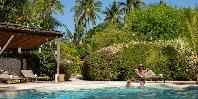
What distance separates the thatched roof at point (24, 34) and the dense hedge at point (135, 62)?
4.21 m

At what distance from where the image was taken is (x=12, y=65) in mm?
27047

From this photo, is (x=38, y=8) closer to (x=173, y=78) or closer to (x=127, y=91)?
(x=173, y=78)

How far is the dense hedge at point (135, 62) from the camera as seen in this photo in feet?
92.6

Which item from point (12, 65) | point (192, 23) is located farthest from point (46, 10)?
point (192, 23)

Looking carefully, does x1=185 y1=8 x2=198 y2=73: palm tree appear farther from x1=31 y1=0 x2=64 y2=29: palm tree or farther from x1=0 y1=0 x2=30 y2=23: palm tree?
x1=31 y1=0 x2=64 y2=29: palm tree

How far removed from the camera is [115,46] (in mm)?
29125

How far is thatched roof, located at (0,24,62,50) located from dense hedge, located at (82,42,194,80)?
421 centimetres

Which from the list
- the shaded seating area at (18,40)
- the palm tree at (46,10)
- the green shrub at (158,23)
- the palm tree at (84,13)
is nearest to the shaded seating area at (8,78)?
the shaded seating area at (18,40)

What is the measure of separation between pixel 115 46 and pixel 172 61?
13.6 feet

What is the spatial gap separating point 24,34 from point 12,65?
3.85m

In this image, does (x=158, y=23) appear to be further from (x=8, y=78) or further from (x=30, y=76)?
(x=8, y=78)

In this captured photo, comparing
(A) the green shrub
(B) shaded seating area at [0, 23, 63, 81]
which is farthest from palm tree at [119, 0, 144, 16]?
(B) shaded seating area at [0, 23, 63, 81]

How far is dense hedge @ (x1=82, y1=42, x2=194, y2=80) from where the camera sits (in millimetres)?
28219

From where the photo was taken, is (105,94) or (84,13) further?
(84,13)
